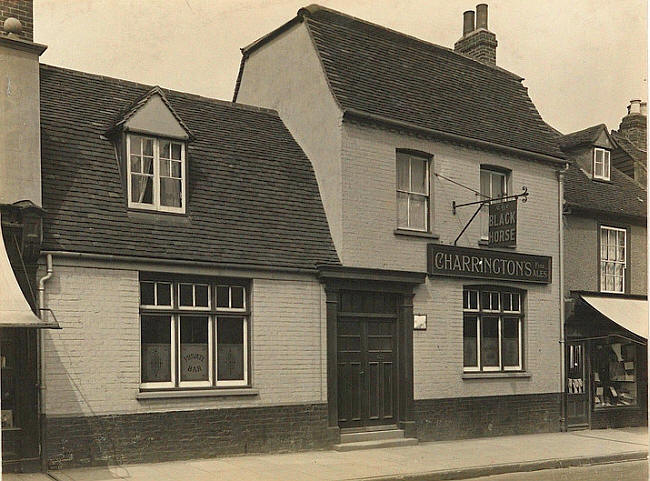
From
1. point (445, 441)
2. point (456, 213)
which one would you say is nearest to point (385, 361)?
point (445, 441)

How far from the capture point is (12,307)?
8555 mm

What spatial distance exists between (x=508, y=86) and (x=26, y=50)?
33.2 feet

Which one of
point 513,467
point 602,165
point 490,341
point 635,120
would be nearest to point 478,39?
point 635,120

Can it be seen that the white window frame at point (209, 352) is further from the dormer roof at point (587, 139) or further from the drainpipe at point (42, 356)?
the dormer roof at point (587, 139)

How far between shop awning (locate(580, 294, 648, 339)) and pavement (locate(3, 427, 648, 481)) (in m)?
2.45

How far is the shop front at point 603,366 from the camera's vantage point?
16.1 metres

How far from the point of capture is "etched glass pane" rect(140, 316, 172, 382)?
36.5 ft

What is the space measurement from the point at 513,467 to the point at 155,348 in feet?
20.0

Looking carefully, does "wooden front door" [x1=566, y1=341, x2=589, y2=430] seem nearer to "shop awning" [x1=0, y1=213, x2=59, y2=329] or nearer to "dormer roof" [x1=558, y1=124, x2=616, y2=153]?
"dormer roof" [x1=558, y1=124, x2=616, y2=153]

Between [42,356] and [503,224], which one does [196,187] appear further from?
[503,224]

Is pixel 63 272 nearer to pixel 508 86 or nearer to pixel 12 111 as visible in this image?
pixel 12 111

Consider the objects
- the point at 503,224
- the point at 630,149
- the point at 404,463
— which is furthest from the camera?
the point at 630,149

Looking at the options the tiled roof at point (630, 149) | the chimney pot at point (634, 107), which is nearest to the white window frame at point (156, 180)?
the chimney pot at point (634, 107)

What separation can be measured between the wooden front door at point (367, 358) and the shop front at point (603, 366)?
4929mm
